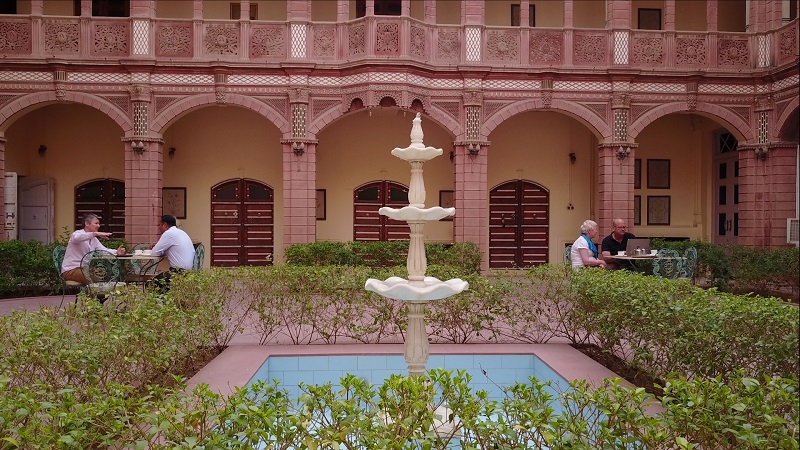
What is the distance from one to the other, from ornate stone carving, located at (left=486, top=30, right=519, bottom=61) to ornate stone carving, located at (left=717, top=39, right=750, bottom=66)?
16.4 feet

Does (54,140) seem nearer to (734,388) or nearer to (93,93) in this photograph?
(93,93)

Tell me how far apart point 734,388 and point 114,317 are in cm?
475

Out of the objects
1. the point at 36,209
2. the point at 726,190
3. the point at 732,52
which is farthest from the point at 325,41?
the point at 726,190

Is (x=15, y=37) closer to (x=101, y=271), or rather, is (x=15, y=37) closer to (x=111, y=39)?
(x=111, y=39)

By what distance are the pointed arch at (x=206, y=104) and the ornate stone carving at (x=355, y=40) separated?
2.28 m

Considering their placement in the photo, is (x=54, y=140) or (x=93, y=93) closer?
(x=93, y=93)

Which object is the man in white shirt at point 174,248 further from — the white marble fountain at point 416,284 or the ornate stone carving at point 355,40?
the ornate stone carving at point 355,40

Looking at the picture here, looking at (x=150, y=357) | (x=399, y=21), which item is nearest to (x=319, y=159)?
(x=399, y=21)

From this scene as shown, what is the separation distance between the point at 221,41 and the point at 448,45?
534cm

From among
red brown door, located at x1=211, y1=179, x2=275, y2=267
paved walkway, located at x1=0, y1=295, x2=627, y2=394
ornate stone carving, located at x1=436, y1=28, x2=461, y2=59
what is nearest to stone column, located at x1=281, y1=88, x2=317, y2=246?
red brown door, located at x1=211, y1=179, x2=275, y2=267

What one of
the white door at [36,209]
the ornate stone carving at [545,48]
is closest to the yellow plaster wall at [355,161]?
the ornate stone carving at [545,48]

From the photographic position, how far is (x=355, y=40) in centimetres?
1554

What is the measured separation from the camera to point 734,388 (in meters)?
3.96

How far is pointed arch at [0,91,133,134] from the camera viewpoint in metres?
15.3
